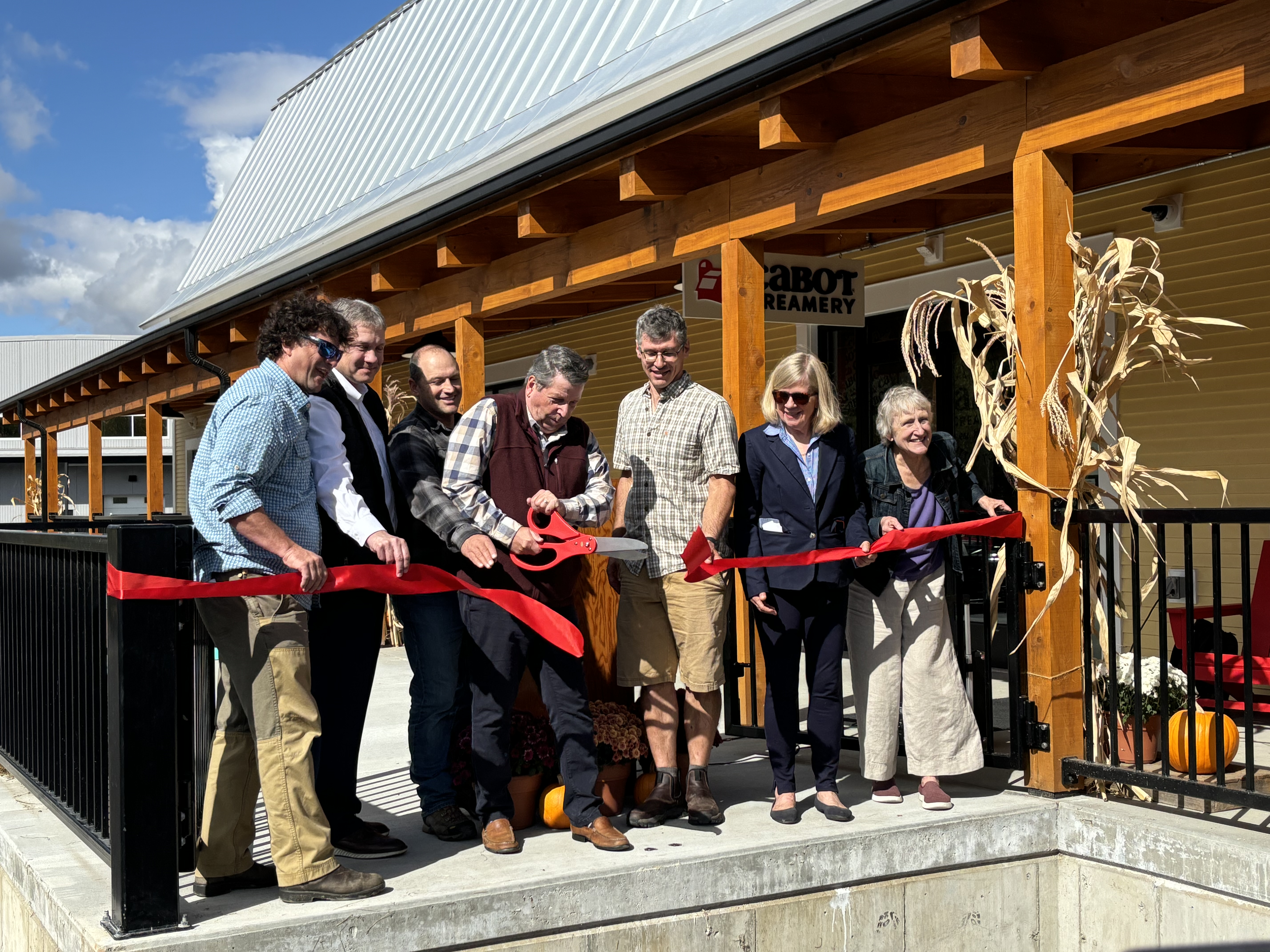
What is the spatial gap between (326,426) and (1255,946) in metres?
3.51

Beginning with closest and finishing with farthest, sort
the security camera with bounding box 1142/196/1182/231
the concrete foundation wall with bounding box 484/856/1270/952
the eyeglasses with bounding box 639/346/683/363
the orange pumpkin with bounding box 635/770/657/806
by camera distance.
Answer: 1. the concrete foundation wall with bounding box 484/856/1270/952
2. the eyeglasses with bounding box 639/346/683/363
3. the orange pumpkin with bounding box 635/770/657/806
4. the security camera with bounding box 1142/196/1182/231

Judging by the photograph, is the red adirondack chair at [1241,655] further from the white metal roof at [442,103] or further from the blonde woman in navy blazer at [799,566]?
the white metal roof at [442,103]

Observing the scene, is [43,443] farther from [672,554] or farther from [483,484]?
[672,554]

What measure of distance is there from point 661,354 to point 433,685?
4.79 feet

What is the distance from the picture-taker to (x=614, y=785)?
16.0ft

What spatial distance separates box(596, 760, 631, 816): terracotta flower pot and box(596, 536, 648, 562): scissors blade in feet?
2.80

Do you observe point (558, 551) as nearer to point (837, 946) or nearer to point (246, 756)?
point (246, 756)

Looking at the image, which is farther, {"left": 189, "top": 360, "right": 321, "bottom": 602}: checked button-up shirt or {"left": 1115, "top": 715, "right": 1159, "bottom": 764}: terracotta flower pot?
{"left": 1115, "top": 715, "right": 1159, "bottom": 764}: terracotta flower pot

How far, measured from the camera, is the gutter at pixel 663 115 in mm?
5008

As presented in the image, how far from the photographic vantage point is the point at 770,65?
5.52m

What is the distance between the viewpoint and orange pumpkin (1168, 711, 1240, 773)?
5039 millimetres

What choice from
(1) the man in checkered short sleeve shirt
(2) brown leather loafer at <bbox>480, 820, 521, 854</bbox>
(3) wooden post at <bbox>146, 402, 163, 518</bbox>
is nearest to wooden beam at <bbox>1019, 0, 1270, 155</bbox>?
(1) the man in checkered short sleeve shirt

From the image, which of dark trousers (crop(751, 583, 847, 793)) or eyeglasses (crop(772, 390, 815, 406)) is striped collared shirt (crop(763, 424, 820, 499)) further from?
dark trousers (crop(751, 583, 847, 793))

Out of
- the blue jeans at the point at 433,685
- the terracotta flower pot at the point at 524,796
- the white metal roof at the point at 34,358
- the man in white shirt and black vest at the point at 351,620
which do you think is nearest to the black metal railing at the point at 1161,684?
the terracotta flower pot at the point at 524,796
